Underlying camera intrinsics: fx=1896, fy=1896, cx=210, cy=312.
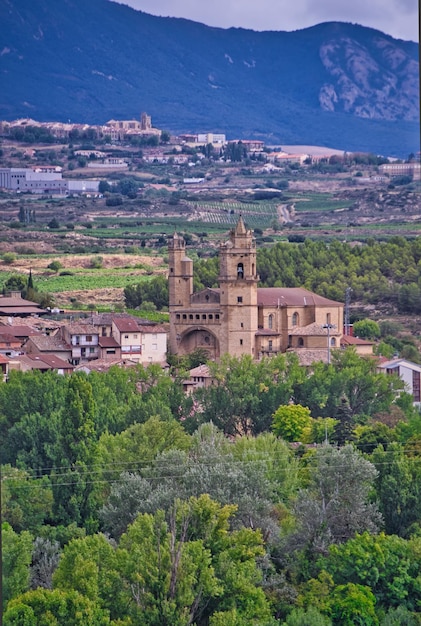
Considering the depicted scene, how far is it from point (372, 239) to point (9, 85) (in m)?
11.5

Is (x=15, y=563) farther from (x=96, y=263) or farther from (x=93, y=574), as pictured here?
(x=96, y=263)

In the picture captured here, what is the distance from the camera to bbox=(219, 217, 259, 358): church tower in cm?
3500

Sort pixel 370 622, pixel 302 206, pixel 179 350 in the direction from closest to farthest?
pixel 370 622 < pixel 179 350 < pixel 302 206

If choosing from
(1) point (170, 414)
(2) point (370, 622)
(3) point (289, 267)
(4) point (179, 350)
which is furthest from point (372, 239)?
(2) point (370, 622)

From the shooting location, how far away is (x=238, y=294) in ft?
118

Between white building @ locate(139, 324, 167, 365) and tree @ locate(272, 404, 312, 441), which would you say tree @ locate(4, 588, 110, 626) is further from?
white building @ locate(139, 324, 167, 365)

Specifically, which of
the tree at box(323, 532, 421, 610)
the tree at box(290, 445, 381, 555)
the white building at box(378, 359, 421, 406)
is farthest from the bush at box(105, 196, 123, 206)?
the tree at box(323, 532, 421, 610)

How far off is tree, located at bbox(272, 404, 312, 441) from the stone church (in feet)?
26.1

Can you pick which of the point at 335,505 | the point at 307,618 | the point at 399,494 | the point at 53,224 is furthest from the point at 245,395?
the point at 53,224

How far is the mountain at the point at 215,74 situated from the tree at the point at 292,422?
503cm

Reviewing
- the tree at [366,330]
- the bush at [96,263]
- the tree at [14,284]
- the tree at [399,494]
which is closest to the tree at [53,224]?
the bush at [96,263]

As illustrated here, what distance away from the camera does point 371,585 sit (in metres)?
15.1

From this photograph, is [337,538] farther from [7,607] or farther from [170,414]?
[170,414]

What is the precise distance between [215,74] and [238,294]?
29.5 ft
